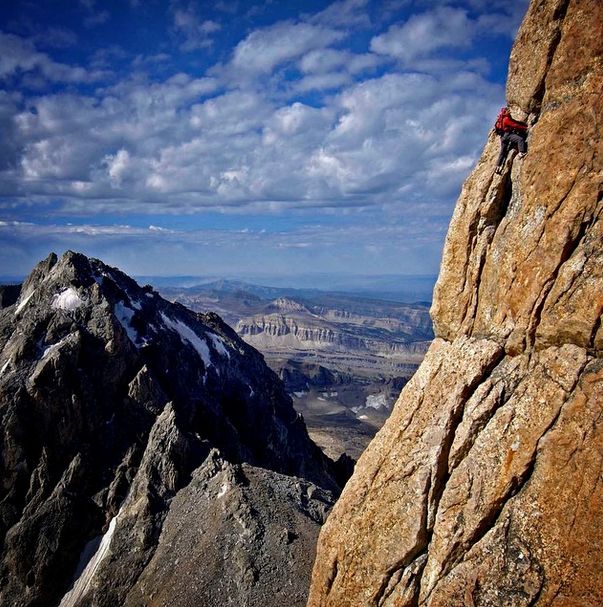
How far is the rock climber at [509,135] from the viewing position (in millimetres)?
20172

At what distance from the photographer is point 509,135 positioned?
66.9ft

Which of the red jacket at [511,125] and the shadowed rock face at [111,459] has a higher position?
the red jacket at [511,125]

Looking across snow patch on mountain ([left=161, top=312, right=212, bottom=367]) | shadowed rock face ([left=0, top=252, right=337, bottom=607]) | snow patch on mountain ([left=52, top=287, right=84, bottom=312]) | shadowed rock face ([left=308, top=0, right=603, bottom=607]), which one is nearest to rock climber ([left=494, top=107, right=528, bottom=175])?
shadowed rock face ([left=308, top=0, right=603, bottom=607])

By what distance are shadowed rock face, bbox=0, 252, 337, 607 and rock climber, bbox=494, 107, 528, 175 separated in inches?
1693

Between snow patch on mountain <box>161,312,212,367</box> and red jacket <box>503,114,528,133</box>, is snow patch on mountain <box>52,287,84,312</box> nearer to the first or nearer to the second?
snow patch on mountain <box>161,312,212,367</box>

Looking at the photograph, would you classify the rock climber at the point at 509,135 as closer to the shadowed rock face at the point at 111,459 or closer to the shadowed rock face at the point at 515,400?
the shadowed rock face at the point at 515,400

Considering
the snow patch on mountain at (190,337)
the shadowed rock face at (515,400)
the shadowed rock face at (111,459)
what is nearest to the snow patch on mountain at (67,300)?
the shadowed rock face at (111,459)

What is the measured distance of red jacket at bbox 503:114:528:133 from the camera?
66.5 ft

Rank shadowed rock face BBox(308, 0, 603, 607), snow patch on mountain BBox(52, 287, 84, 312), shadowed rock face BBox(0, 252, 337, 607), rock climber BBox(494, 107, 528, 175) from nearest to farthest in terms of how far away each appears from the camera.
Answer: shadowed rock face BBox(308, 0, 603, 607)
rock climber BBox(494, 107, 528, 175)
shadowed rock face BBox(0, 252, 337, 607)
snow patch on mountain BBox(52, 287, 84, 312)

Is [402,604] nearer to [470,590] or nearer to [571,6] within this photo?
[470,590]

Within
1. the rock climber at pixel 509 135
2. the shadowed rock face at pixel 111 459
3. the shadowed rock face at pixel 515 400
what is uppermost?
the rock climber at pixel 509 135

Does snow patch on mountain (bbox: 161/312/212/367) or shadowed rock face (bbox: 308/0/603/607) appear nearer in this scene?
shadowed rock face (bbox: 308/0/603/607)

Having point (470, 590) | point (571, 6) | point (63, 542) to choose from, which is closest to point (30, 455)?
point (63, 542)

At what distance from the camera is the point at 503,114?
20.8 m
